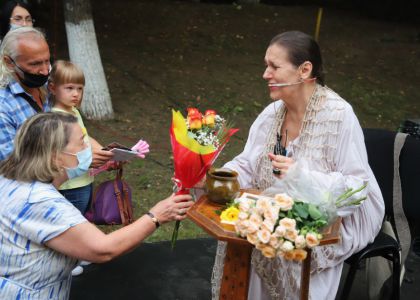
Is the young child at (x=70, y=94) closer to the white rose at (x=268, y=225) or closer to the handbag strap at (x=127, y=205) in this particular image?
the handbag strap at (x=127, y=205)

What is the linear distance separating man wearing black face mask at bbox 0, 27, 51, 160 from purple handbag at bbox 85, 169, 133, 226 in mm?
786

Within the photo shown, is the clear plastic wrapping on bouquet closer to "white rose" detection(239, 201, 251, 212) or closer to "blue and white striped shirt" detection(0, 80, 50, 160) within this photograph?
"white rose" detection(239, 201, 251, 212)

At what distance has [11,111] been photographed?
2.96 meters

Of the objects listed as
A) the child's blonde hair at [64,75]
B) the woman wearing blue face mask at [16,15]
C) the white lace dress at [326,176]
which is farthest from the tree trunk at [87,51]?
the white lace dress at [326,176]

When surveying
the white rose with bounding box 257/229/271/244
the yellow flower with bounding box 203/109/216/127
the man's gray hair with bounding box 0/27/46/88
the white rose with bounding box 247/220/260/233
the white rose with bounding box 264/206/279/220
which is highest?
the man's gray hair with bounding box 0/27/46/88

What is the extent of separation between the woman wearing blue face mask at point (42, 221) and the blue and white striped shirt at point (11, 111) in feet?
2.13

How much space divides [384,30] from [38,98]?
12.6 metres

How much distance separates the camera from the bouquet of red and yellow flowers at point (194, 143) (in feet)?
8.07

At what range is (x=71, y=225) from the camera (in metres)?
2.14

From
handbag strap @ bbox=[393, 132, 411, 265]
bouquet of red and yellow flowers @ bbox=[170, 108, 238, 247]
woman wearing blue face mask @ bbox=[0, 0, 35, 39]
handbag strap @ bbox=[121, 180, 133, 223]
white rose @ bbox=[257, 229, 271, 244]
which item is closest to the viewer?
white rose @ bbox=[257, 229, 271, 244]

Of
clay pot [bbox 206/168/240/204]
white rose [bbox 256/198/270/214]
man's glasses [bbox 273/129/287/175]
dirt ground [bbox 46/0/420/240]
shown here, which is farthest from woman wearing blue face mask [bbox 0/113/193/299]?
dirt ground [bbox 46/0/420/240]

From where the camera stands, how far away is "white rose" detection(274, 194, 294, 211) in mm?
2164

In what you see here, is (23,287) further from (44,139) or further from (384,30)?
(384,30)

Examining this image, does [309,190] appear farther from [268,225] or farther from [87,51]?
[87,51]
